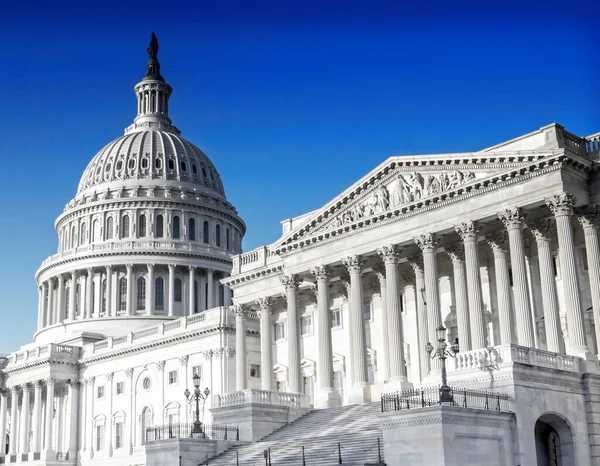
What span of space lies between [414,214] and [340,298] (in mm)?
15340

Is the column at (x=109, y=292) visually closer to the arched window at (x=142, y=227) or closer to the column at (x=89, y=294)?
the column at (x=89, y=294)

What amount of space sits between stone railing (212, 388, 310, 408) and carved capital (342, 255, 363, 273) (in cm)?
929

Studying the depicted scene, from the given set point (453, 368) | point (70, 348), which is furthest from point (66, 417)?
point (453, 368)

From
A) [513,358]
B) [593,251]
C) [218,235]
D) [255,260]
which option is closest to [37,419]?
[218,235]

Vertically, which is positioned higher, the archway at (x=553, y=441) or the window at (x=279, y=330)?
the window at (x=279, y=330)

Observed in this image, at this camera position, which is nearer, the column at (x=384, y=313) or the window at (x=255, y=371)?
the column at (x=384, y=313)

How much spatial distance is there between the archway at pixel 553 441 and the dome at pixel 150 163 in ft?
291

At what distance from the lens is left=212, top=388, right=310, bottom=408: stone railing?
189 feet

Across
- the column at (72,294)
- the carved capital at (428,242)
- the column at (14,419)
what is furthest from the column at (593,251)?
the column at (72,294)

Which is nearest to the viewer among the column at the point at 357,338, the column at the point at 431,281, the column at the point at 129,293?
the column at the point at 431,281

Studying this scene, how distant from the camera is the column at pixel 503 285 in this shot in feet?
172

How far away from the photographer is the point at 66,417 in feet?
335

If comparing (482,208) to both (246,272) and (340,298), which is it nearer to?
(340,298)

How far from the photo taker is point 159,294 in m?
121
